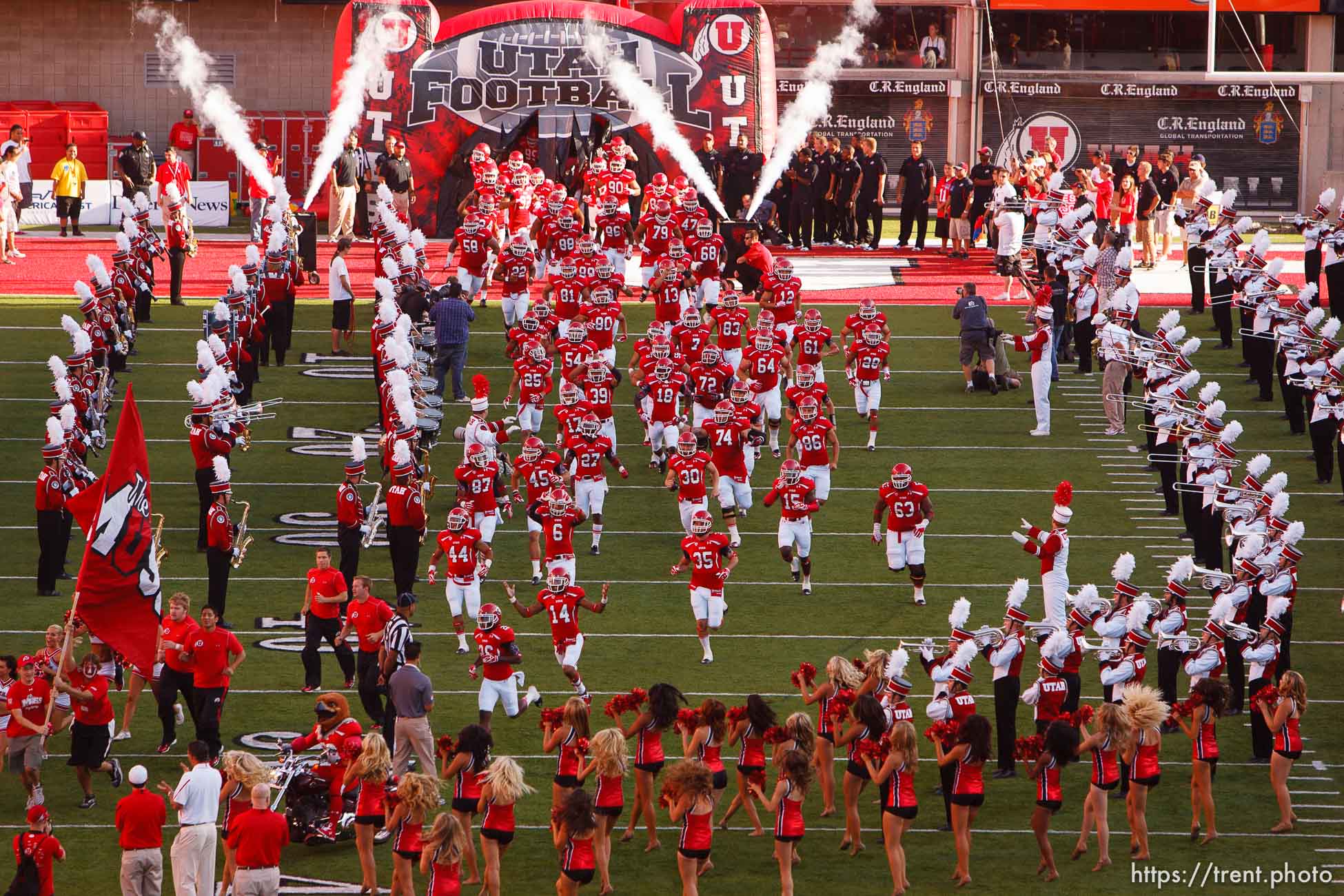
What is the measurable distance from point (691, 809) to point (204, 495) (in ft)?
27.9

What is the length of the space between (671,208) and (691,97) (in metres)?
7.90

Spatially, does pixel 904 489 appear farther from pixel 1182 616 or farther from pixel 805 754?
pixel 805 754

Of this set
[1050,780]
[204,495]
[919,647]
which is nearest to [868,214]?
[204,495]

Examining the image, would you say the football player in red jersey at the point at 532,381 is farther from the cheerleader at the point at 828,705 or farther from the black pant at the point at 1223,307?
the black pant at the point at 1223,307

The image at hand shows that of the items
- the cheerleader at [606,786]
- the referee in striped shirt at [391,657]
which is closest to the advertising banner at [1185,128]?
the referee in striped shirt at [391,657]

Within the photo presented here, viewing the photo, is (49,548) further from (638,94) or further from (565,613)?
(638,94)

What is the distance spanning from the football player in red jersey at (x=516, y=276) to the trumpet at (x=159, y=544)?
21.0 ft

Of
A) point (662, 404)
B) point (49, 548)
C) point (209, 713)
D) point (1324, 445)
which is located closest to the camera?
point (209, 713)

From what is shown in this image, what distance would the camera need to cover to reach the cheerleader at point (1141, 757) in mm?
13891

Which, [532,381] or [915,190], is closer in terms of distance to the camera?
[532,381]

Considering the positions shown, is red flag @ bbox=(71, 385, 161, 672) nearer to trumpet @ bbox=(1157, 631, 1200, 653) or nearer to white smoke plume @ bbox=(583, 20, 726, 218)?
trumpet @ bbox=(1157, 631, 1200, 653)

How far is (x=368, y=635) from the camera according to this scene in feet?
51.2

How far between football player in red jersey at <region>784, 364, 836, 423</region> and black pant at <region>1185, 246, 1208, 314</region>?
24.0 feet

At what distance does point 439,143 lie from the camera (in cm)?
3384
